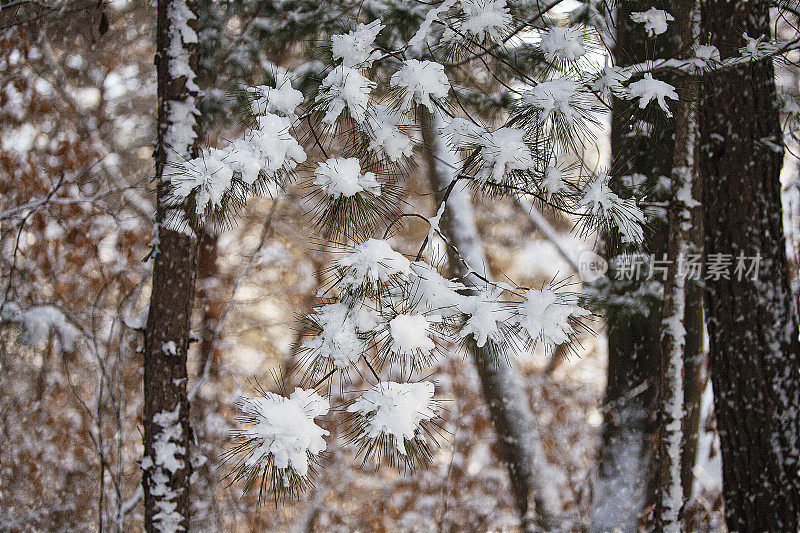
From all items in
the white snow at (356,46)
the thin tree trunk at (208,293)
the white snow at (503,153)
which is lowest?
the white snow at (503,153)

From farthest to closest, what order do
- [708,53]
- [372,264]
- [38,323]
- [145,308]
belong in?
[145,308] < [38,323] < [708,53] < [372,264]

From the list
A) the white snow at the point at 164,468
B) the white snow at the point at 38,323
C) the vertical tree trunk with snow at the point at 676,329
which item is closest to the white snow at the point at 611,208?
the vertical tree trunk with snow at the point at 676,329

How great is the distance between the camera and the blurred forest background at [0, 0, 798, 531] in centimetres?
401

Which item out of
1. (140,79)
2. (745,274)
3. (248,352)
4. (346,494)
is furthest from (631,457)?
(140,79)

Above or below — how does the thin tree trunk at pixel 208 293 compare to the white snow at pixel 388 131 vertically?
above

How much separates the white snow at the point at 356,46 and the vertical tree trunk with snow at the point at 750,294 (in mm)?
1804

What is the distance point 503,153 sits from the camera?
1286 millimetres

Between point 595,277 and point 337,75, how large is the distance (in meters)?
2.82

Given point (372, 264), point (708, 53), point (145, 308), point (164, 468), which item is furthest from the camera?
point (145, 308)

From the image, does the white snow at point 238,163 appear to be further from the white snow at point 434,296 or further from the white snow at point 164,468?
the white snow at point 164,468

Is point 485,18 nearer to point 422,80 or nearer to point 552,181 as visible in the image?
point 422,80

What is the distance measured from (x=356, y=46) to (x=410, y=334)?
2.31 ft

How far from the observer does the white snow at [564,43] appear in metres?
1.39

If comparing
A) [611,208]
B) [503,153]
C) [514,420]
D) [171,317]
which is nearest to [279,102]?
[503,153]
